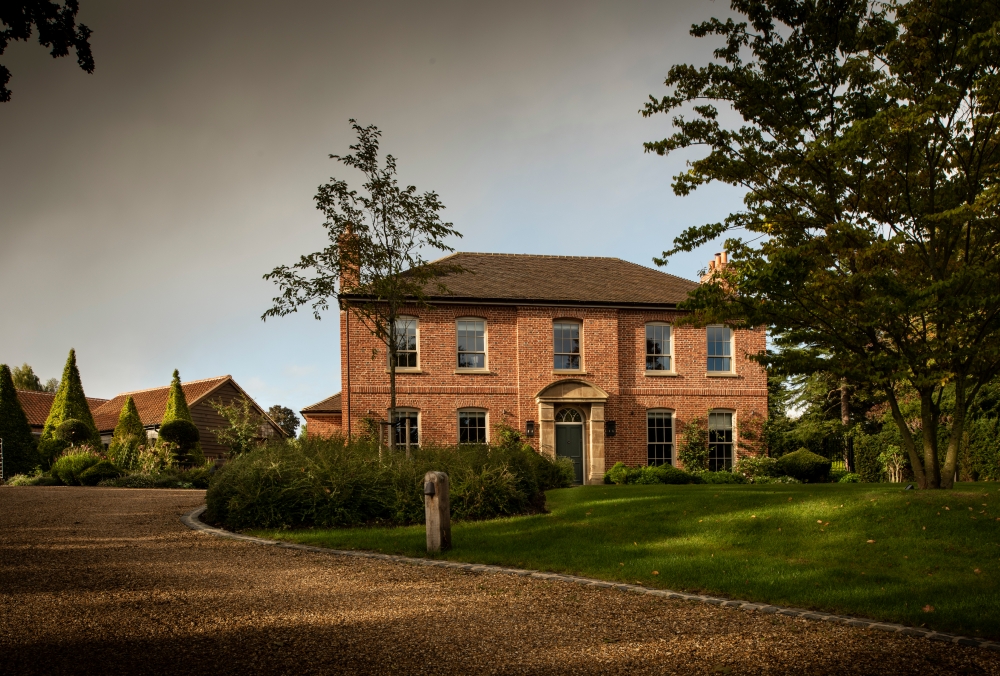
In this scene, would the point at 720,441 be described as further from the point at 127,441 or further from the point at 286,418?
the point at 286,418

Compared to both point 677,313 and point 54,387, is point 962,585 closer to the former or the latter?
point 677,313

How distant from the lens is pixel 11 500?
1684cm

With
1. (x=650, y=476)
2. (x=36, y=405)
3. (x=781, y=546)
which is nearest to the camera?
(x=781, y=546)

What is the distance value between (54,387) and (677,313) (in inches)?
2238

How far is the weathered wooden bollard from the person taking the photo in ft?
33.6

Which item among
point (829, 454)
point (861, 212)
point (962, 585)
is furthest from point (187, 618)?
point (829, 454)

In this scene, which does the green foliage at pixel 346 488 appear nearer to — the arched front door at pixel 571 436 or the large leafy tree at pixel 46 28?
the large leafy tree at pixel 46 28

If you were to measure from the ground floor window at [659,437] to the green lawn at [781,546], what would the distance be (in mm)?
11637

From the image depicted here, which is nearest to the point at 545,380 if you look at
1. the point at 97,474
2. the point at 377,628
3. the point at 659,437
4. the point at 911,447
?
the point at 659,437

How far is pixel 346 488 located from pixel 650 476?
12360mm

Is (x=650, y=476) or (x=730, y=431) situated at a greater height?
(x=730, y=431)

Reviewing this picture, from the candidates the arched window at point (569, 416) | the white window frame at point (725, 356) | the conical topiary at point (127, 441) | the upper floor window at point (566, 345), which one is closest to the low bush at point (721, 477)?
the white window frame at point (725, 356)

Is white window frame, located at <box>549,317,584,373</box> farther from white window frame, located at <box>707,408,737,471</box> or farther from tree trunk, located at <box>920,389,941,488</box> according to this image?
tree trunk, located at <box>920,389,941,488</box>

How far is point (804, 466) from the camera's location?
24859 mm
